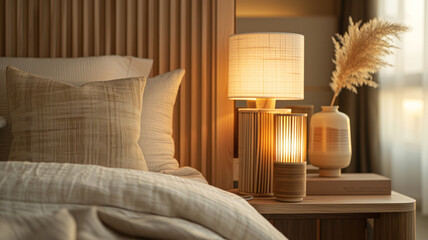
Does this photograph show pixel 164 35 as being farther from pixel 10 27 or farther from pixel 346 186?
pixel 346 186

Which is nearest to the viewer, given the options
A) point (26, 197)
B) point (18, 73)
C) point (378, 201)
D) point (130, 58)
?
point (26, 197)

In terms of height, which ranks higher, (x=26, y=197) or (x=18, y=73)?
(x=18, y=73)

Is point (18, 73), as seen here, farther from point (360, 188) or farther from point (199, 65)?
point (360, 188)

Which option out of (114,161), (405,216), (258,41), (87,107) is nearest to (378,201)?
(405,216)

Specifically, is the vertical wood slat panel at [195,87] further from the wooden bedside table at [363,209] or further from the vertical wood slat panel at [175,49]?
the wooden bedside table at [363,209]

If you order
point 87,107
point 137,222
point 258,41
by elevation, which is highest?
point 258,41

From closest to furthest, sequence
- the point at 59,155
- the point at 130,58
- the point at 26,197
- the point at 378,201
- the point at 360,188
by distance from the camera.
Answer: the point at 26,197
the point at 59,155
the point at 378,201
the point at 360,188
the point at 130,58

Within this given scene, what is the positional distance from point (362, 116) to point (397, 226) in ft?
7.80

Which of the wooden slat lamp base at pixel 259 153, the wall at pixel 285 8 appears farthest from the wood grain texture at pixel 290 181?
the wall at pixel 285 8

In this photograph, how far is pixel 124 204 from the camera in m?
1.13

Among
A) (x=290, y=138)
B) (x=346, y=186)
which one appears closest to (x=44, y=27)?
(x=290, y=138)

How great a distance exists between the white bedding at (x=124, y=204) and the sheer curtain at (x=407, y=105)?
2.63 metres

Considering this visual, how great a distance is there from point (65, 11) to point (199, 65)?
754 mm

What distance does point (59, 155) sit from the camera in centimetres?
178
